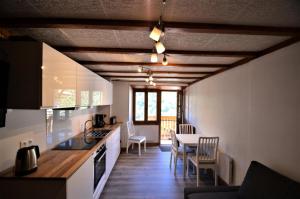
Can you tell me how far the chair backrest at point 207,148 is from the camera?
3152 mm

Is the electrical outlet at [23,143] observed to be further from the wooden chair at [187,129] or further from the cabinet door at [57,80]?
the wooden chair at [187,129]

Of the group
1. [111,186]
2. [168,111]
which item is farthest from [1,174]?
[168,111]

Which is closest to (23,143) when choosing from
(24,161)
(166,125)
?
(24,161)

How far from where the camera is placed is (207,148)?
326 cm

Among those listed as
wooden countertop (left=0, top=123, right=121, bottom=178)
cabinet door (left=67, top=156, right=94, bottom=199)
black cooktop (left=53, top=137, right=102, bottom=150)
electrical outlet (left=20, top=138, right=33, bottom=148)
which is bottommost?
cabinet door (left=67, top=156, right=94, bottom=199)

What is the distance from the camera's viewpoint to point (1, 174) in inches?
62.0

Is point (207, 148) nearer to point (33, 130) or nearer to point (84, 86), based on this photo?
point (84, 86)

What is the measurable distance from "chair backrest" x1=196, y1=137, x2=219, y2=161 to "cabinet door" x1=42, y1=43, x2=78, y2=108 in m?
2.31

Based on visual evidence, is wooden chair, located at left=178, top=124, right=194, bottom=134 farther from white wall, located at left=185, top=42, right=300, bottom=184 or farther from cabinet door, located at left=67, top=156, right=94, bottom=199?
cabinet door, located at left=67, top=156, right=94, bottom=199

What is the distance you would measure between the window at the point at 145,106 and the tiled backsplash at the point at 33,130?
124 inches

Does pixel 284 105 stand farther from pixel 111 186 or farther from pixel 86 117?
pixel 86 117

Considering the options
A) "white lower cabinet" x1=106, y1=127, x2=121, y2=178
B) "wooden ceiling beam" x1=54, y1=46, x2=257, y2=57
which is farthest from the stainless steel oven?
"wooden ceiling beam" x1=54, y1=46, x2=257, y2=57

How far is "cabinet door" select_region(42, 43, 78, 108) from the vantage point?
1.56 m

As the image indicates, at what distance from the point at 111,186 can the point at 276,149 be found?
2678mm
